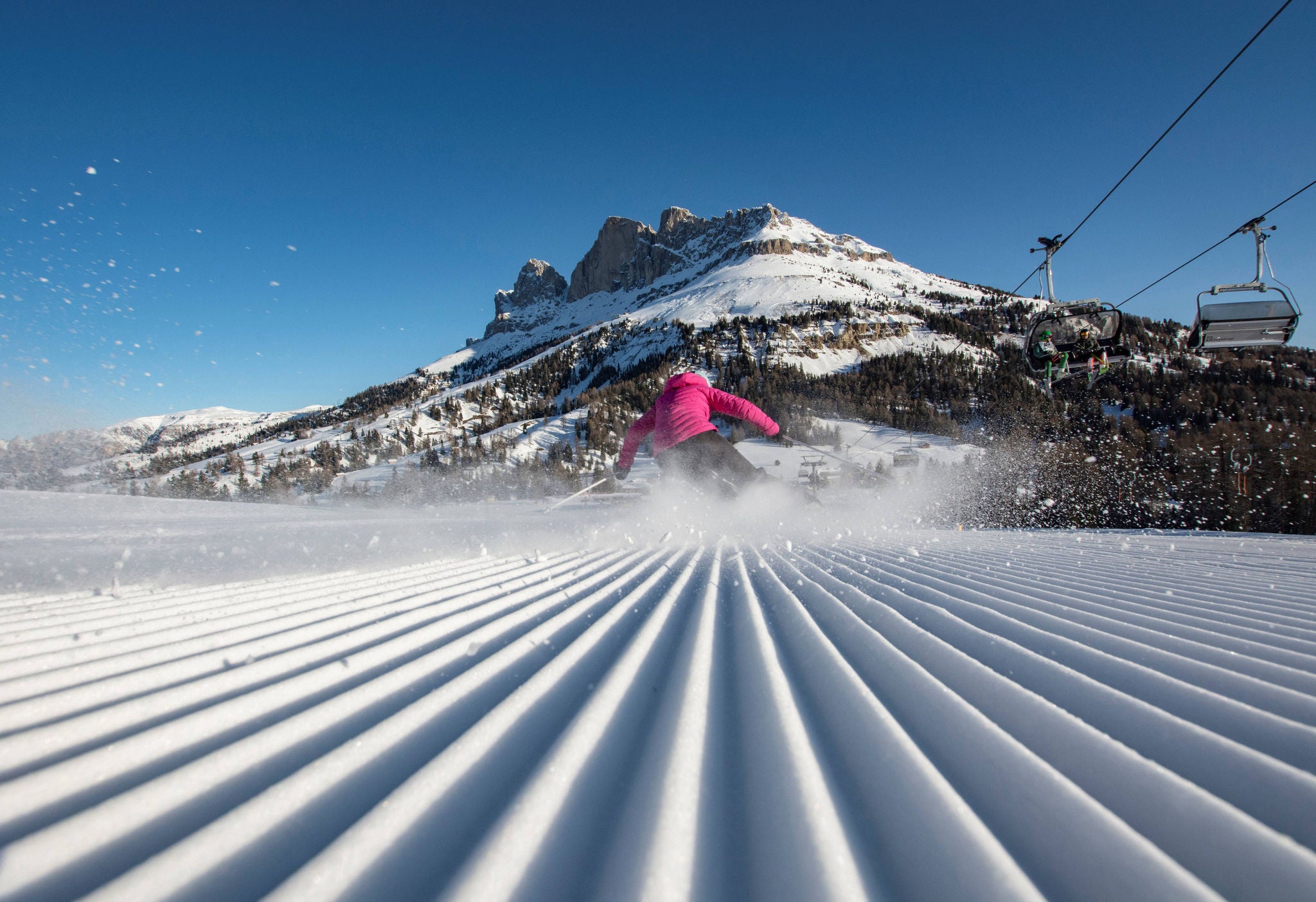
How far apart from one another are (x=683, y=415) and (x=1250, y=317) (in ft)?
24.8

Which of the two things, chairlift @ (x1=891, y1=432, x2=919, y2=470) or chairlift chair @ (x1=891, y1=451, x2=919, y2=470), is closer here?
chairlift chair @ (x1=891, y1=451, x2=919, y2=470)

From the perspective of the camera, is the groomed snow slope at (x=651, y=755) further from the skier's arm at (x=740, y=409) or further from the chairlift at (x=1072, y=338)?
the chairlift at (x=1072, y=338)

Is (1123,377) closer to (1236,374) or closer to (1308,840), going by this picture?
(1236,374)

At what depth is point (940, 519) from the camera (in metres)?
12.9

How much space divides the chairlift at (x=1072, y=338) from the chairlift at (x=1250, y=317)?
1.38 meters

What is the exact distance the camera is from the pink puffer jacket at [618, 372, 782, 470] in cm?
738

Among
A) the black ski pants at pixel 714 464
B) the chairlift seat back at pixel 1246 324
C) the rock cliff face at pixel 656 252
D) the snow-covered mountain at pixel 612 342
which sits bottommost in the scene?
the black ski pants at pixel 714 464

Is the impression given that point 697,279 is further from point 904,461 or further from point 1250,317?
point 1250,317

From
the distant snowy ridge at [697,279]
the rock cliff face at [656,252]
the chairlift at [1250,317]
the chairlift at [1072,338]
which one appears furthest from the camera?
the rock cliff face at [656,252]

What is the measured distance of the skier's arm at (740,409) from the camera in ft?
24.8

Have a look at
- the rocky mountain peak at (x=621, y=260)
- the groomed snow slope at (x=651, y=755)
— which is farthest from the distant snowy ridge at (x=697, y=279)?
the groomed snow slope at (x=651, y=755)

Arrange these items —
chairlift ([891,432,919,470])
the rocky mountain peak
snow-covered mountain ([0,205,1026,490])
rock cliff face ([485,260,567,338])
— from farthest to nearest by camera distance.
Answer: rock cliff face ([485,260,567,338]) → the rocky mountain peak → snow-covered mountain ([0,205,1026,490]) → chairlift ([891,432,919,470])

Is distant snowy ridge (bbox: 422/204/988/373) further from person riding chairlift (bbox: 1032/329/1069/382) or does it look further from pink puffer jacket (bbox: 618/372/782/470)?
pink puffer jacket (bbox: 618/372/782/470)

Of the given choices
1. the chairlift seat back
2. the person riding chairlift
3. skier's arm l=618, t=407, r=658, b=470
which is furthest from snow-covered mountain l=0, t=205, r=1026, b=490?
the chairlift seat back
